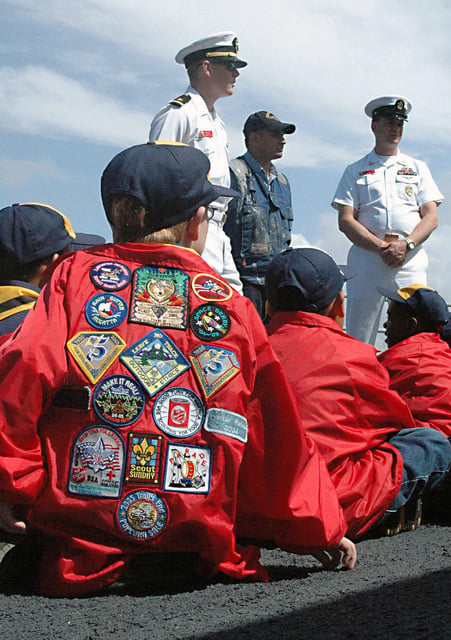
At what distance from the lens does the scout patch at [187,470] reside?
2.30m

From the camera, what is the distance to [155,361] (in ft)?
7.75

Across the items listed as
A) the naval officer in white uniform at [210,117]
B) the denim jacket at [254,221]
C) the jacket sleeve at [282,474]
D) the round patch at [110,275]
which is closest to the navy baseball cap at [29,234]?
the round patch at [110,275]

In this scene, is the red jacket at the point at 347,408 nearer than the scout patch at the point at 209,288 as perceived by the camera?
No

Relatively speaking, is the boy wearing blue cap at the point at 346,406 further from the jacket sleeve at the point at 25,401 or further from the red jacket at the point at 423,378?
the jacket sleeve at the point at 25,401

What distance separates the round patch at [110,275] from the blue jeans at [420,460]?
142 cm

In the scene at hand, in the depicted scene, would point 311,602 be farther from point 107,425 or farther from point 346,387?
point 346,387

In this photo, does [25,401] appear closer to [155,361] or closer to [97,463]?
[97,463]

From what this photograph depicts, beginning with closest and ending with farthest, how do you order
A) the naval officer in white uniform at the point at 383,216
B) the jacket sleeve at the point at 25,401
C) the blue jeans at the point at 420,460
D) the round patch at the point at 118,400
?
the jacket sleeve at the point at 25,401 → the round patch at the point at 118,400 → the blue jeans at the point at 420,460 → the naval officer in white uniform at the point at 383,216

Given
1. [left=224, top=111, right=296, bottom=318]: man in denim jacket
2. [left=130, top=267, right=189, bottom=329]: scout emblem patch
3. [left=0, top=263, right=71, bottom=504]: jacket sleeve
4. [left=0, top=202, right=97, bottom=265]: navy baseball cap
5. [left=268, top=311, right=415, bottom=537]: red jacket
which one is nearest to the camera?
[left=0, top=263, right=71, bottom=504]: jacket sleeve

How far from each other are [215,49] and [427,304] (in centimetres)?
215

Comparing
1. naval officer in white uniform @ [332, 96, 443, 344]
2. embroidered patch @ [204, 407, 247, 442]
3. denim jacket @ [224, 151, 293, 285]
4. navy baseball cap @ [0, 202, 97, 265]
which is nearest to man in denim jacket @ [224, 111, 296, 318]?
denim jacket @ [224, 151, 293, 285]

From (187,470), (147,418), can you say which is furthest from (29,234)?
(187,470)

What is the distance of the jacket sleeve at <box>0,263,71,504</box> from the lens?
2188 millimetres

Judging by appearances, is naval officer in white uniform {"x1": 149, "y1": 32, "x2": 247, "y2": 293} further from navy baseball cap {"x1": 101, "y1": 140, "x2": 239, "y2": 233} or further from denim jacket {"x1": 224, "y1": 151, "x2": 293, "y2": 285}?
navy baseball cap {"x1": 101, "y1": 140, "x2": 239, "y2": 233}
